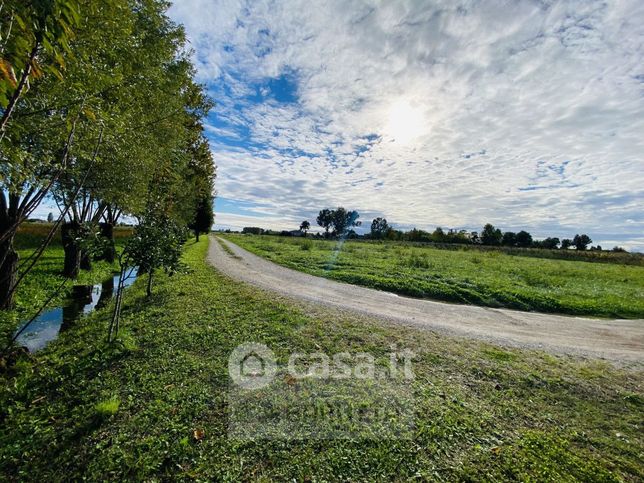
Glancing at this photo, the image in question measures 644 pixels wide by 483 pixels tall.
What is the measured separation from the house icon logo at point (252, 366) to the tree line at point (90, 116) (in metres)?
3.46

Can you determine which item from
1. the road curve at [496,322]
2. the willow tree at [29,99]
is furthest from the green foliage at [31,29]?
the road curve at [496,322]

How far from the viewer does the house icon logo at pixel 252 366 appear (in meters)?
5.63

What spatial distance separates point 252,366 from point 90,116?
530 centimetres

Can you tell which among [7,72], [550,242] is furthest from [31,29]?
[550,242]

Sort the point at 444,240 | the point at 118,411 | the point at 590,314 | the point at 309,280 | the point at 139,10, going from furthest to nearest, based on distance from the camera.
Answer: the point at 444,240 < the point at 309,280 < the point at 590,314 < the point at 139,10 < the point at 118,411

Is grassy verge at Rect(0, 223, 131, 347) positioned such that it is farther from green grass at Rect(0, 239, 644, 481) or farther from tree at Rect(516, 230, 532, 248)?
tree at Rect(516, 230, 532, 248)

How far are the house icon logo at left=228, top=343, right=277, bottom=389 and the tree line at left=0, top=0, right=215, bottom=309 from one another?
Result: 3.46 m

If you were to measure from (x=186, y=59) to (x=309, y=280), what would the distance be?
11791 millimetres

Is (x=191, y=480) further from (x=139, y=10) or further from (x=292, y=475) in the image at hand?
(x=139, y=10)

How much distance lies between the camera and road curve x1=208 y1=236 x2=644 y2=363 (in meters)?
8.22

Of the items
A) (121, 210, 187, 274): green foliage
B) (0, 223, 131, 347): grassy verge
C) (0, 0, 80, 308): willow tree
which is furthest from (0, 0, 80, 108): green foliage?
(0, 223, 131, 347): grassy verge

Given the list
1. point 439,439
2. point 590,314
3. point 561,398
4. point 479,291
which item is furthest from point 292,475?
point 590,314

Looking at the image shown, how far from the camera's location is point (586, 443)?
4.20 metres

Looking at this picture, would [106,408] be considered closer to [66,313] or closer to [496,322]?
[66,313]
